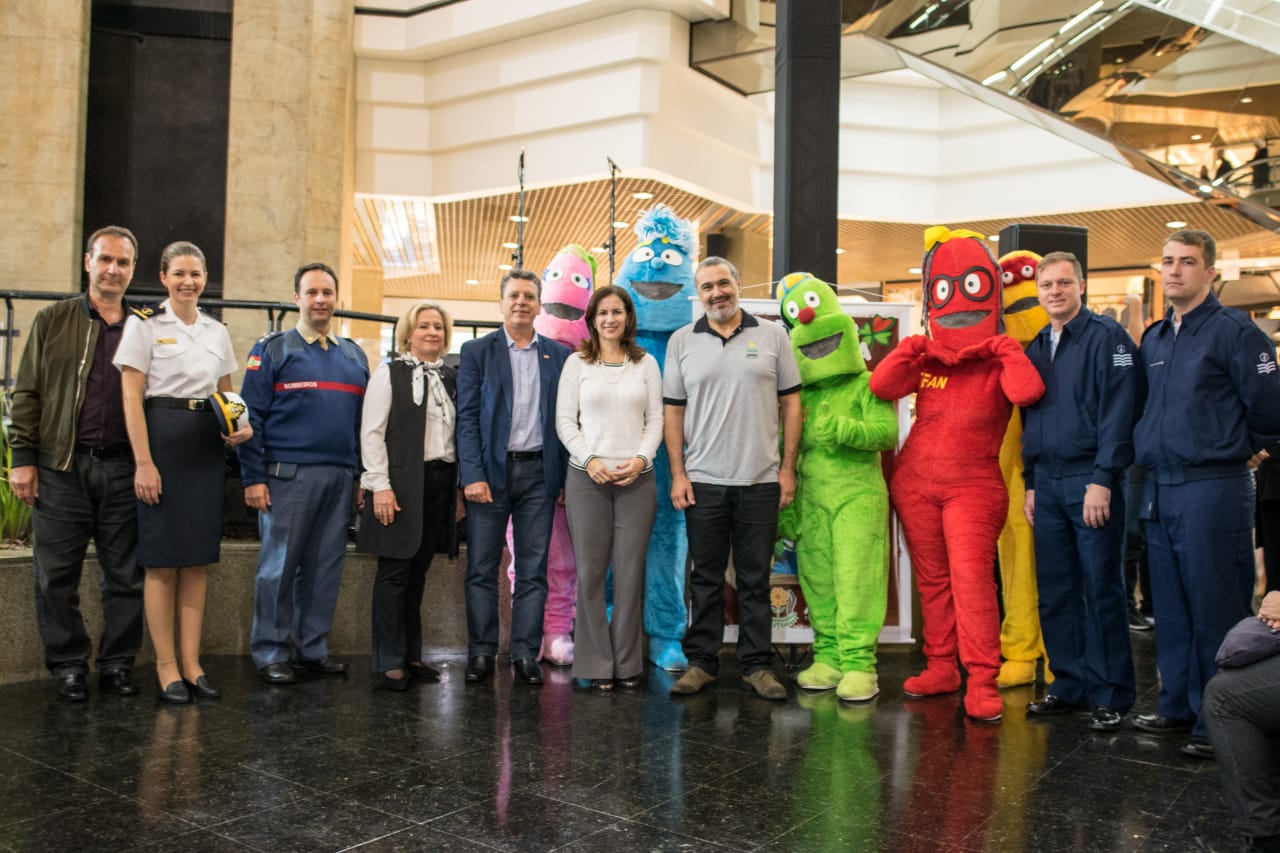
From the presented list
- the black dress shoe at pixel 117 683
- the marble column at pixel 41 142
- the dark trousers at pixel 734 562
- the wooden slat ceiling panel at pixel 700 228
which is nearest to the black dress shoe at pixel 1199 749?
the dark trousers at pixel 734 562

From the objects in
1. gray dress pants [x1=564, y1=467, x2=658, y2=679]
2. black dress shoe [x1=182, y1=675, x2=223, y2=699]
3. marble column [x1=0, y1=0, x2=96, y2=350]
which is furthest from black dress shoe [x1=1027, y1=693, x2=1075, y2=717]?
marble column [x1=0, y1=0, x2=96, y2=350]

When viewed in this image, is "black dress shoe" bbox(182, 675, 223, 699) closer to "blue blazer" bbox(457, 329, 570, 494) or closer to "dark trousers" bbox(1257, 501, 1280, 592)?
"blue blazer" bbox(457, 329, 570, 494)

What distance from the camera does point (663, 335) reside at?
4.75 metres

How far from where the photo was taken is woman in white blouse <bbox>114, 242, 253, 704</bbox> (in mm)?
3756

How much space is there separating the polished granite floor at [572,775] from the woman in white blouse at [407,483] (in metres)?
0.27

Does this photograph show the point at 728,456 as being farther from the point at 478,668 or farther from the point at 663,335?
the point at 478,668

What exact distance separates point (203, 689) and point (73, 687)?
440 millimetres

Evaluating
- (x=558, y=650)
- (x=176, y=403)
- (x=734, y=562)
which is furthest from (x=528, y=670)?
(x=176, y=403)

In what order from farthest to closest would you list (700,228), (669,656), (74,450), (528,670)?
(700,228), (669,656), (528,670), (74,450)

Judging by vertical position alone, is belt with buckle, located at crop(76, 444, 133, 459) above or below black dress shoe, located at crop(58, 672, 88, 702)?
above

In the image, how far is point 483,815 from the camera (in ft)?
9.05

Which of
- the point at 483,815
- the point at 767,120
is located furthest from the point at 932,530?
the point at 767,120

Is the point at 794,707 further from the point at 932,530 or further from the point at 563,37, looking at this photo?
the point at 563,37

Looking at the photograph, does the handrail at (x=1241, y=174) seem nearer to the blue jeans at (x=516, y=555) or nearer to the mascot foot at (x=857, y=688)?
the mascot foot at (x=857, y=688)
